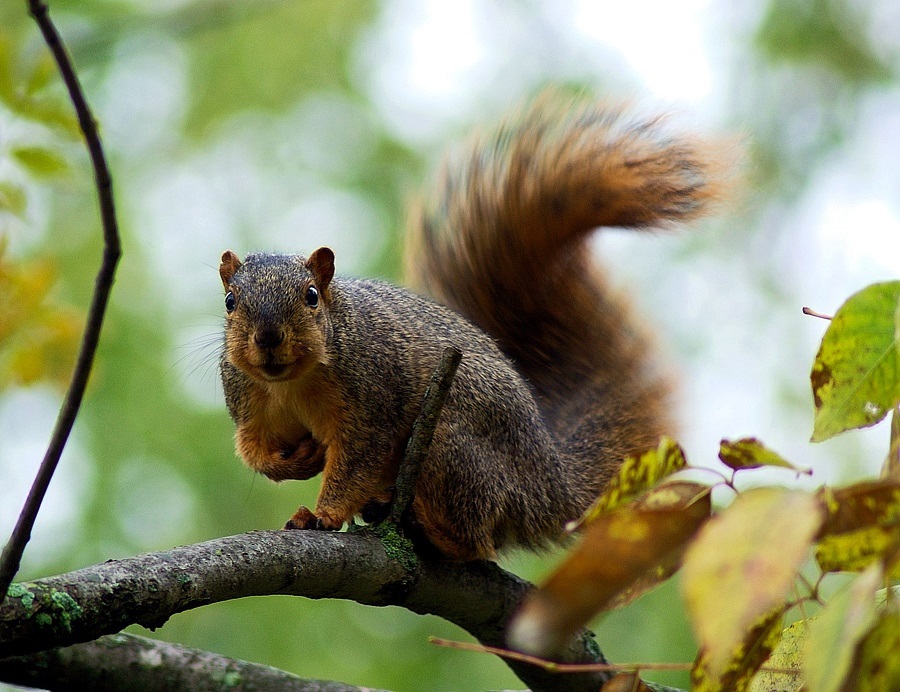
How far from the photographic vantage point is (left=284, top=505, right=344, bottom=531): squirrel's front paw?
204 centimetres

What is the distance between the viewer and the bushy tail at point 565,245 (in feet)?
8.47

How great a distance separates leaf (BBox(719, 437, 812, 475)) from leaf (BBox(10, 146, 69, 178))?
1121mm

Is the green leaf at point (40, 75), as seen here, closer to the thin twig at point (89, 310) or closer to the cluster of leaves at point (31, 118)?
the cluster of leaves at point (31, 118)

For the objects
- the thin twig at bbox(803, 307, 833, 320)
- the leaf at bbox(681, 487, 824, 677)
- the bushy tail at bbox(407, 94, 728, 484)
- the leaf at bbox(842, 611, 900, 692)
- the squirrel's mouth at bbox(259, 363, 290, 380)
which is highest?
the bushy tail at bbox(407, 94, 728, 484)

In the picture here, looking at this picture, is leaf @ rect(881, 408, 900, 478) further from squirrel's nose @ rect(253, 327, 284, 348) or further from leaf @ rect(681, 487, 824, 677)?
squirrel's nose @ rect(253, 327, 284, 348)

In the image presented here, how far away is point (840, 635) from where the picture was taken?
549 mm

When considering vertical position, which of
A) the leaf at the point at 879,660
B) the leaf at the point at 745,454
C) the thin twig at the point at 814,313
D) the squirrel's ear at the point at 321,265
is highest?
the squirrel's ear at the point at 321,265

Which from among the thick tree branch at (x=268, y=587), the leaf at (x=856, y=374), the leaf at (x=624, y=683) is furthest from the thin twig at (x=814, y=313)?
the thick tree branch at (x=268, y=587)

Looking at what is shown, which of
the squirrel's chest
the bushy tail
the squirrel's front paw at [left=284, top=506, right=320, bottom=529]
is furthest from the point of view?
the bushy tail

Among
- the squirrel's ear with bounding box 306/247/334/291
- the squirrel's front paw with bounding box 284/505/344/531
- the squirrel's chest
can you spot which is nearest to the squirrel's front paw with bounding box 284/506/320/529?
the squirrel's front paw with bounding box 284/505/344/531

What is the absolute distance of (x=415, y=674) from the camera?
5.42 metres

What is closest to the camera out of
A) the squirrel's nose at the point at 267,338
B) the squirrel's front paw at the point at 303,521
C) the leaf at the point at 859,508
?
the leaf at the point at 859,508

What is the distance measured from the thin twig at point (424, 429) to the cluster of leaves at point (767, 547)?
0.84 meters

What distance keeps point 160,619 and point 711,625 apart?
0.99 meters
